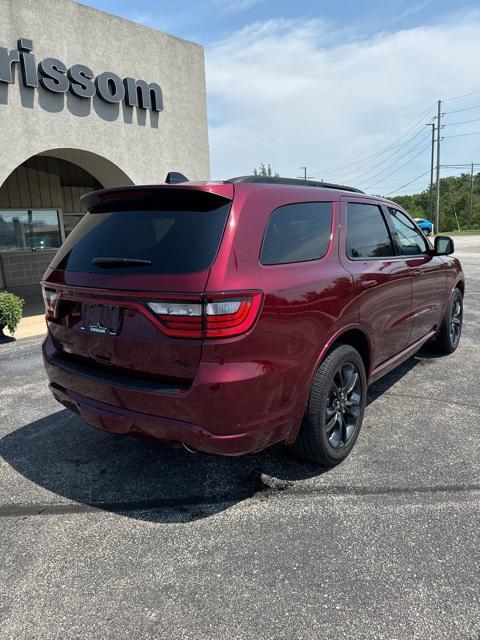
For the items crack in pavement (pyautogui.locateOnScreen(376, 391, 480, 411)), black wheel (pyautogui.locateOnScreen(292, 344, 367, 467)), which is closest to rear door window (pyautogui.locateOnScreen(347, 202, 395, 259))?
black wheel (pyautogui.locateOnScreen(292, 344, 367, 467))

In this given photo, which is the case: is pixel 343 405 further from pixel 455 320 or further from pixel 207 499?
pixel 455 320

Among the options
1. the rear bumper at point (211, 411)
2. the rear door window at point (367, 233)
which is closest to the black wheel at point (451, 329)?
the rear door window at point (367, 233)

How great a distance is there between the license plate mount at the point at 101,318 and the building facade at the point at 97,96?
6187 mm

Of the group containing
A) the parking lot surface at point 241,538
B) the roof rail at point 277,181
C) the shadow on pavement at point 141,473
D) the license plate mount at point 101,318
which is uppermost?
the roof rail at point 277,181

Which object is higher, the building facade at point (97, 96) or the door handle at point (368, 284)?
the building facade at point (97, 96)

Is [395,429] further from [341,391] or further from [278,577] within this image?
[278,577]

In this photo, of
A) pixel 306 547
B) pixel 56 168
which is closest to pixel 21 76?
pixel 56 168

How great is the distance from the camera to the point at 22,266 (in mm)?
13617

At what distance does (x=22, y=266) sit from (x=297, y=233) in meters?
12.9

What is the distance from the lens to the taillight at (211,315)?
2.18 meters

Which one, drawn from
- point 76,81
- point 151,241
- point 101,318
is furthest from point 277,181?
point 76,81

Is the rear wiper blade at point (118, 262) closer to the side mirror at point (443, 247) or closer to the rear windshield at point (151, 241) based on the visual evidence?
the rear windshield at point (151, 241)

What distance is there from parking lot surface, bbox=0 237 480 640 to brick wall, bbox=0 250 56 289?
10.9 m

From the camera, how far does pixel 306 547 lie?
2.33 metres
